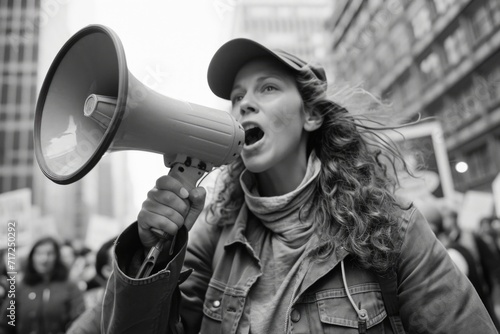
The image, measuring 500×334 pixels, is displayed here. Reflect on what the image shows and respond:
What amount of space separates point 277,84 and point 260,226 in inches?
21.6

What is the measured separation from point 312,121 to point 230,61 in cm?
41

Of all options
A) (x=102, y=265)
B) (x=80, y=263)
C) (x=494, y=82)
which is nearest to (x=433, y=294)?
(x=102, y=265)

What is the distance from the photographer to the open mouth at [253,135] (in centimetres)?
145

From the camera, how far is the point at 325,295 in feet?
3.98

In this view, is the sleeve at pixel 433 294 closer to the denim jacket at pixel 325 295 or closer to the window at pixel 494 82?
the denim jacket at pixel 325 295

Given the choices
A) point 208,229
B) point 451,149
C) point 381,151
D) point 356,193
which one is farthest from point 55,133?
point 451,149

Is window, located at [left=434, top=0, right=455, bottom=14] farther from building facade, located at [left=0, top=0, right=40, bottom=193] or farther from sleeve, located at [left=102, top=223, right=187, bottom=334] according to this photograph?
building facade, located at [left=0, top=0, right=40, bottom=193]

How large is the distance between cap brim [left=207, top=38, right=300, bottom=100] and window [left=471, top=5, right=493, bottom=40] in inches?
621

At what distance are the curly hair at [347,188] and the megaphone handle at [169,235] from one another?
40cm

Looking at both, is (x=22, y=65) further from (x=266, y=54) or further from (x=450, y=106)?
(x=266, y=54)

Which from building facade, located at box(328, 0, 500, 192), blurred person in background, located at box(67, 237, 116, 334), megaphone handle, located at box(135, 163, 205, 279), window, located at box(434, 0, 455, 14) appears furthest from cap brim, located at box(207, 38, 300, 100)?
window, located at box(434, 0, 455, 14)

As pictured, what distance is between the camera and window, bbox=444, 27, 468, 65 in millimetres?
16094

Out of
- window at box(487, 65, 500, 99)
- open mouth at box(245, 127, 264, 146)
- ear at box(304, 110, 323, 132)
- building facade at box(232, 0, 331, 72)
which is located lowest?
open mouth at box(245, 127, 264, 146)

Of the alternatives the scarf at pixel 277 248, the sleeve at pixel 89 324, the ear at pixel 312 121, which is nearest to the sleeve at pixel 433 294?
the scarf at pixel 277 248
